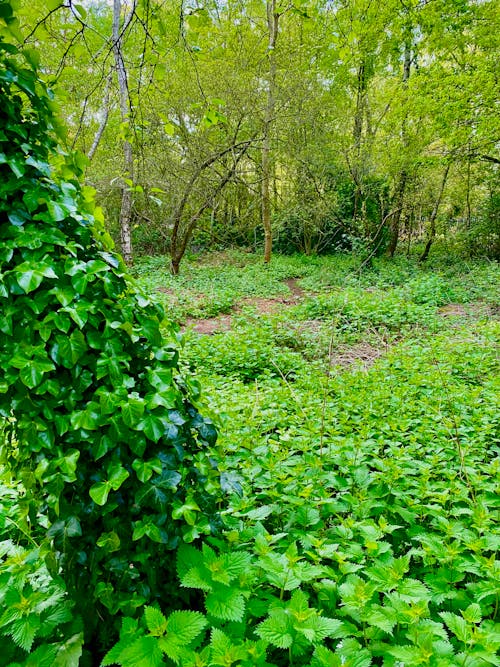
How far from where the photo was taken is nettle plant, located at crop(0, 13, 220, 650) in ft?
3.79

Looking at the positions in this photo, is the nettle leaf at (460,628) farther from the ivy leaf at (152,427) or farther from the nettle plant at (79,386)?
the ivy leaf at (152,427)

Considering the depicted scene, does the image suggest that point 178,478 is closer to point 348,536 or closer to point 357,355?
point 348,536

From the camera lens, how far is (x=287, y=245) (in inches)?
667

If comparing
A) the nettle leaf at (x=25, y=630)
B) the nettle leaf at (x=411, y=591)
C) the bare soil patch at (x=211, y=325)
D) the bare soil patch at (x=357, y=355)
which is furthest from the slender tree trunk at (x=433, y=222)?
the nettle leaf at (x=25, y=630)

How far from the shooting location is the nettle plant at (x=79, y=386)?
3.79 feet

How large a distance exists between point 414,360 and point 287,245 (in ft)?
42.9

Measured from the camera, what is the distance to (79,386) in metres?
1.20

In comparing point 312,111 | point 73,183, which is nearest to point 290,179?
point 312,111

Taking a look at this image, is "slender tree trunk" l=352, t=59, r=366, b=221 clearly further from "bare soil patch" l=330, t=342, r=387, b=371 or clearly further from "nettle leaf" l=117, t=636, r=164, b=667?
"nettle leaf" l=117, t=636, r=164, b=667

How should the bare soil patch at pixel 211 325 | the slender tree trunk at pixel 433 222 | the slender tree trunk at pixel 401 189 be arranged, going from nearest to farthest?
1. the bare soil patch at pixel 211 325
2. the slender tree trunk at pixel 401 189
3. the slender tree trunk at pixel 433 222

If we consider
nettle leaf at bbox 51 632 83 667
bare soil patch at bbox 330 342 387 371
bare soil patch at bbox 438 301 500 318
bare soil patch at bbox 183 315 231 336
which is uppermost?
nettle leaf at bbox 51 632 83 667

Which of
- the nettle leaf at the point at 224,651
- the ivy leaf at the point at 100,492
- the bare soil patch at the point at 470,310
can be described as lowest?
the bare soil patch at the point at 470,310

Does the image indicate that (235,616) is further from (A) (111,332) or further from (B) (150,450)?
(A) (111,332)

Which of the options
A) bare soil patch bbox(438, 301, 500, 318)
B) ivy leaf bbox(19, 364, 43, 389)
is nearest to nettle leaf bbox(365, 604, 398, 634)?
ivy leaf bbox(19, 364, 43, 389)
